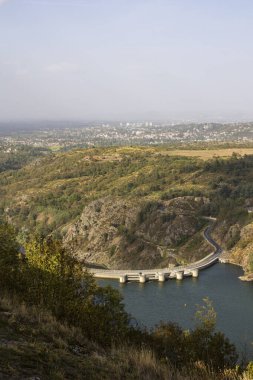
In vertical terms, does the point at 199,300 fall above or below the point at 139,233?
below

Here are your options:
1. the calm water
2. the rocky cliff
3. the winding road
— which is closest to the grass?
the calm water

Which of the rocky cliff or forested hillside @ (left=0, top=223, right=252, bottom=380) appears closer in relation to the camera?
forested hillside @ (left=0, top=223, right=252, bottom=380)

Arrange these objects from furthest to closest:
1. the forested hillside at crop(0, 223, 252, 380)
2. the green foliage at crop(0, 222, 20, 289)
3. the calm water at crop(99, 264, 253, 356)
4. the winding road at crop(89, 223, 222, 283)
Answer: the winding road at crop(89, 223, 222, 283) < the calm water at crop(99, 264, 253, 356) < the green foliage at crop(0, 222, 20, 289) < the forested hillside at crop(0, 223, 252, 380)

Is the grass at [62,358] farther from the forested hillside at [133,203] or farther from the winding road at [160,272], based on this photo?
the winding road at [160,272]

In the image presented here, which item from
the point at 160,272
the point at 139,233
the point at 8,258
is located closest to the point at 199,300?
the point at 160,272

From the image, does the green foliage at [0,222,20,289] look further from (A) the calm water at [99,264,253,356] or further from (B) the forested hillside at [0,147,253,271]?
(B) the forested hillside at [0,147,253,271]

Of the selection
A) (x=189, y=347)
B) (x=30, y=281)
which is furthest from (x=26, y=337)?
(x=189, y=347)

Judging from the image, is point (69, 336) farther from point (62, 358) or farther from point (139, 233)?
point (139, 233)

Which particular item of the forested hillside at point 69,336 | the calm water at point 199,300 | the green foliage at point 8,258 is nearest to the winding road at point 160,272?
the calm water at point 199,300

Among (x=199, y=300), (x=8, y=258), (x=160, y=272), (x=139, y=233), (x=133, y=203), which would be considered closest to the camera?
(x=8, y=258)
